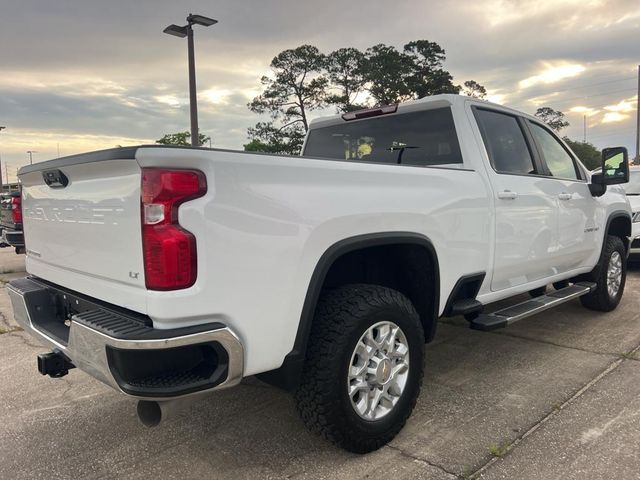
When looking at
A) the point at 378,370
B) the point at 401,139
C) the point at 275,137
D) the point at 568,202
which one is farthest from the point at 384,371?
the point at 275,137

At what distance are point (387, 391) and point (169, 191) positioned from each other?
160 centimetres

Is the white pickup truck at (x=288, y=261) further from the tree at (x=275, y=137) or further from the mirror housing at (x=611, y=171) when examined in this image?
the tree at (x=275, y=137)

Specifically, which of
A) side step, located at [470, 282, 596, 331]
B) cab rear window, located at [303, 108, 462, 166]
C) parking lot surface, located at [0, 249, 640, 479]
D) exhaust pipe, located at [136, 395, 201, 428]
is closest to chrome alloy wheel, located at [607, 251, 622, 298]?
side step, located at [470, 282, 596, 331]

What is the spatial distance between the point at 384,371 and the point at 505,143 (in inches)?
87.1

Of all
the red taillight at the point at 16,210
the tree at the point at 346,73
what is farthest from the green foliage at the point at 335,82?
the red taillight at the point at 16,210

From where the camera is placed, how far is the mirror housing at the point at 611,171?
15.8 ft

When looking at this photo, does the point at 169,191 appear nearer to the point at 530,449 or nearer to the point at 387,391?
the point at 387,391

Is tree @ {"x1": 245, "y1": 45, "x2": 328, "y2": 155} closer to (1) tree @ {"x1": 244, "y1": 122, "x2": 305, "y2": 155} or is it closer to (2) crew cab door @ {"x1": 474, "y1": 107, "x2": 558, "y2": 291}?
(1) tree @ {"x1": 244, "y1": 122, "x2": 305, "y2": 155}

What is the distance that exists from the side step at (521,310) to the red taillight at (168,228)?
2176 mm

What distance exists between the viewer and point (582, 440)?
111 inches

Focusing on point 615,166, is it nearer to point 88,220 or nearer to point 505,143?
point 505,143

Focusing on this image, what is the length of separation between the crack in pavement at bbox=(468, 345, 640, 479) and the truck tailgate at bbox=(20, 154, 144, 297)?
74.5 inches

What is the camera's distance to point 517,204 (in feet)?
12.4

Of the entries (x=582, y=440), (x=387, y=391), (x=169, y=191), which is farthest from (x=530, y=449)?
(x=169, y=191)
